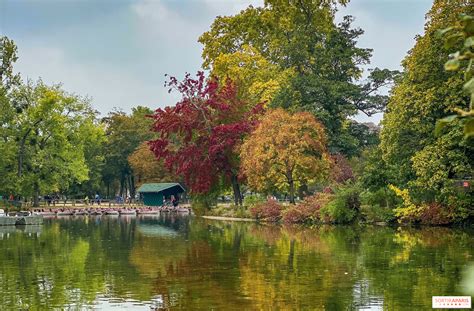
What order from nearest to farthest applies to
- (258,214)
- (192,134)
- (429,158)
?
(429,158) < (258,214) < (192,134)

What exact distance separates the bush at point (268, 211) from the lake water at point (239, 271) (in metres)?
12.4

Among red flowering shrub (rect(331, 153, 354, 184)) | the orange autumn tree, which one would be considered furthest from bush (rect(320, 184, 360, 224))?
red flowering shrub (rect(331, 153, 354, 184))

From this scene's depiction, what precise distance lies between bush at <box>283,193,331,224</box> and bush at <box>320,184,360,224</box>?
1.31m

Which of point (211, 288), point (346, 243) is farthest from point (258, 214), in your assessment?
point (211, 288)

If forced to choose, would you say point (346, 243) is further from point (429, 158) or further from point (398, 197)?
point (398, 197)

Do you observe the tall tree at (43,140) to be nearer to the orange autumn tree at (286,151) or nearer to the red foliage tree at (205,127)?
the red foliage tree at (205,127)

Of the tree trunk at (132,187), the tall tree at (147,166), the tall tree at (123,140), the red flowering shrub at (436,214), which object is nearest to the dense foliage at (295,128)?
the red flowering shrub at (436,214)

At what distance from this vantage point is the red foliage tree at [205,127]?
4734 centimetres

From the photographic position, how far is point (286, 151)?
41.0 metres

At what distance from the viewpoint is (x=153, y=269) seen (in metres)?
19.3

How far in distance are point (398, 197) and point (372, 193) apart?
1.78 metres

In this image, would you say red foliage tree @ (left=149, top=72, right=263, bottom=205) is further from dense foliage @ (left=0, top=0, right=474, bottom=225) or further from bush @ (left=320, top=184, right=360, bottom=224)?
bush @ (left=320, top=184, right=360, bottom=224)

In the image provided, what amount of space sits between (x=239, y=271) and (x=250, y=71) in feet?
122

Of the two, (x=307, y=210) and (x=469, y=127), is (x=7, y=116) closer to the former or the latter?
(x=307, y=210)
